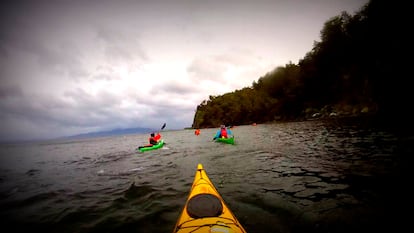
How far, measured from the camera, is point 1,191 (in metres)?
9.46

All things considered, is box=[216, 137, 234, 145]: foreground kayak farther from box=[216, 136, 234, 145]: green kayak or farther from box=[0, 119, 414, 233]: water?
box=[0, 119, 414, 233]: water

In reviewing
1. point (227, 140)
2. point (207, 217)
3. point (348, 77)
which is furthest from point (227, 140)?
point (348, 77)

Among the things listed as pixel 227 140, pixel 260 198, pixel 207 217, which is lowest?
pixel 260 198

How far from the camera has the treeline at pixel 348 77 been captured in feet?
96.3

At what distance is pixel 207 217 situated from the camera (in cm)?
377

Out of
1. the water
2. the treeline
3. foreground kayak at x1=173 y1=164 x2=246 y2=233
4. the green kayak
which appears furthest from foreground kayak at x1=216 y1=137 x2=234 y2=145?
the treeline

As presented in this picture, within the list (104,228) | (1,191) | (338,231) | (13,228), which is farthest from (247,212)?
(1,191)

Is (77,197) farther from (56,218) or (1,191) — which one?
(1,191)

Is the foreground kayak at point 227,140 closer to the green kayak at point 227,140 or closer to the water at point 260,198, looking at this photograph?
the green kayak at point 227,140

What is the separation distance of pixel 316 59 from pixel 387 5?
3005 cm

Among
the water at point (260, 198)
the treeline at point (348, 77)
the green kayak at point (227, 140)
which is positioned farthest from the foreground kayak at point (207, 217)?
the treeline at point (348, 77)

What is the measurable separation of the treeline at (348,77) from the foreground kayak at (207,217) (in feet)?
100

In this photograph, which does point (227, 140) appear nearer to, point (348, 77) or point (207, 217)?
point (207, 217)

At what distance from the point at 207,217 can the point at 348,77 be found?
6449cm
